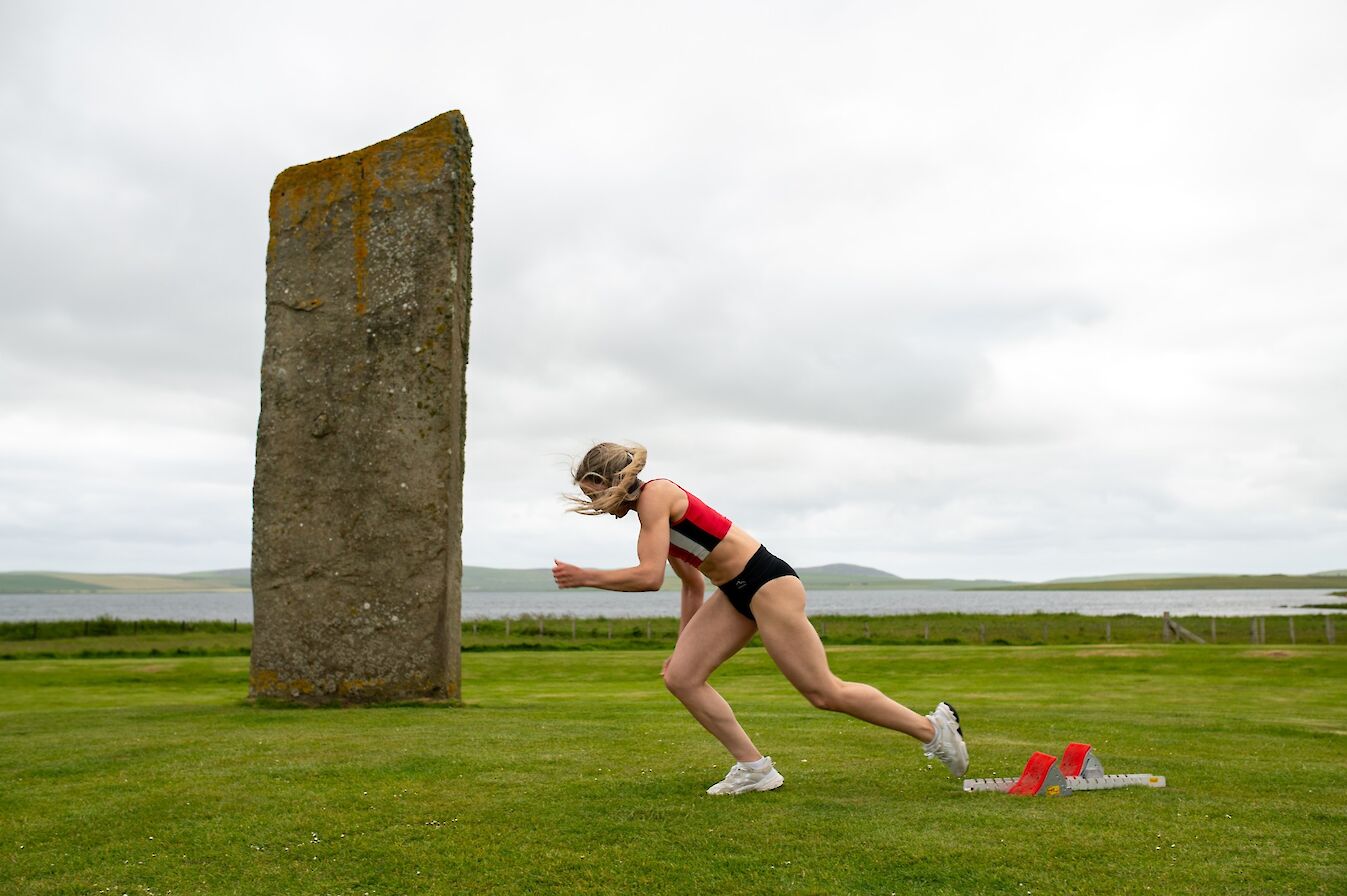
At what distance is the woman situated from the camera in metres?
5.97

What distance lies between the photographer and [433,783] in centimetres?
679

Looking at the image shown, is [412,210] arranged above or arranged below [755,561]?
above

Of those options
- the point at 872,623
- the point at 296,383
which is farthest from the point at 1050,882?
the point at 872,623

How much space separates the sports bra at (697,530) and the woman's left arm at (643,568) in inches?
6.6

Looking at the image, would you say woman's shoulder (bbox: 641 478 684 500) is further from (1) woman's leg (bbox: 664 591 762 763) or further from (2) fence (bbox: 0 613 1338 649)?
(2) fence (bbox: 0 613 1338 649)

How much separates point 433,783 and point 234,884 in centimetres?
207

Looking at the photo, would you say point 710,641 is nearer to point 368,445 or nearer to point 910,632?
point 368,445

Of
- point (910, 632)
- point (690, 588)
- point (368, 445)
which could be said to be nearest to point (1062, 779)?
point (690, 588)

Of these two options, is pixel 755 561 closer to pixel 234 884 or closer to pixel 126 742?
pixel 234 884

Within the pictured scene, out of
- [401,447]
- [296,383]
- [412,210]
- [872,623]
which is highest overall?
[412,210]

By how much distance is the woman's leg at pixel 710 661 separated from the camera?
6.24 meters

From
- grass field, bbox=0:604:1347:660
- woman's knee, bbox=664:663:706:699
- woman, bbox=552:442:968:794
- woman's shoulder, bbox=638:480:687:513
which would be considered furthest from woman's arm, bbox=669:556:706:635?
grass field, bbox=0:604:1347:660

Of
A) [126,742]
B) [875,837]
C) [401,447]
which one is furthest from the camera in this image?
[401,447]

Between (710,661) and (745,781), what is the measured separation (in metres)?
0.76
